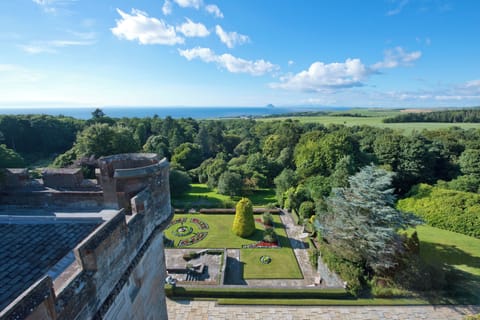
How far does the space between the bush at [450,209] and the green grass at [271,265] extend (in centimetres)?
1326

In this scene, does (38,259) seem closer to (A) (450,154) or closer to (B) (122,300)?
(B) (122,300)

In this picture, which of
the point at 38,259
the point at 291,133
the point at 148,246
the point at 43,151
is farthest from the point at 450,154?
the point at 43,151

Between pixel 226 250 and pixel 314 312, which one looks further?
pixel 226 250

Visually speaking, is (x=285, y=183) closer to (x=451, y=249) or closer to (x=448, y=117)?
(x=451, y=249)

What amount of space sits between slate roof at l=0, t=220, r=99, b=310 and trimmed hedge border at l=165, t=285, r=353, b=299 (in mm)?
9872

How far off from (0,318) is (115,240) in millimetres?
1839

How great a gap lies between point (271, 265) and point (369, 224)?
7.28 meters

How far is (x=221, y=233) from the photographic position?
2084cm

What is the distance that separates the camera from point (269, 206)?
1037 inches

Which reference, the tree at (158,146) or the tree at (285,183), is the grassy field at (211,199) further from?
the tree at (158,146)

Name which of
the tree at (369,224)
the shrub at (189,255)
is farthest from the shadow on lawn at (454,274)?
the shrub at (189,255)

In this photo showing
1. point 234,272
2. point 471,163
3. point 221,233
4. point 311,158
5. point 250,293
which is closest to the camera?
point 250,293

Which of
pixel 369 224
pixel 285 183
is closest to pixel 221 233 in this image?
pixel 285 183

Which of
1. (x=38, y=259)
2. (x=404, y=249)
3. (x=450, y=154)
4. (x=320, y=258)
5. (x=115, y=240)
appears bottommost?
(x=320, y=258)
